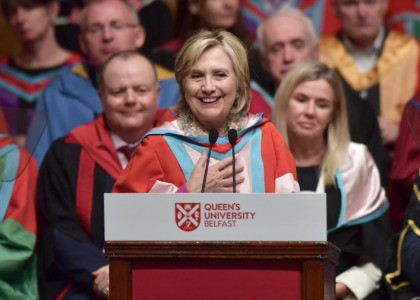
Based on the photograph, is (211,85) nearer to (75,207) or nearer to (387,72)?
(75,207)

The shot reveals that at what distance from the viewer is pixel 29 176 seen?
5.40 metres

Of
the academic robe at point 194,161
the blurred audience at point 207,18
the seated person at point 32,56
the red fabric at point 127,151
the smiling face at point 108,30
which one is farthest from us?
the seated person at point 32,56

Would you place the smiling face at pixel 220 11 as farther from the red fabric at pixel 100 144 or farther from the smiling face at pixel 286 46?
the red fabric at pixel 100 144

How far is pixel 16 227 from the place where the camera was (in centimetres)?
511

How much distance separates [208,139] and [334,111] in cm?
139

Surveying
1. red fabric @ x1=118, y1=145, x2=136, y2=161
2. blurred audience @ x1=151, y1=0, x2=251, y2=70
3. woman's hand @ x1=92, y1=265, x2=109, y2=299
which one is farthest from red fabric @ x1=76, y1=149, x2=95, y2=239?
blurred audience @ x1=151, y1=0, x2=251, y2=70

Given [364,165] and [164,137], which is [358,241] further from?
[164,137]

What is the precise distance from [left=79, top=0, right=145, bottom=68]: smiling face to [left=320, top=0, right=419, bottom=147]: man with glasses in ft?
3.81

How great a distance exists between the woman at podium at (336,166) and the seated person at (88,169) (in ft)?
1.97

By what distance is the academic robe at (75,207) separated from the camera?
5.14 m

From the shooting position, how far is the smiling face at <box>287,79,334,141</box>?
534 cm

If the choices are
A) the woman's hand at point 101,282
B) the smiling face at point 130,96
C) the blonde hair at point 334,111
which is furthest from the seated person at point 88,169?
the blonde hair at point 334,111

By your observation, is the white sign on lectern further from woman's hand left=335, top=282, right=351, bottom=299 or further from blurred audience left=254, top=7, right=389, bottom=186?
blurred audience left=254, top=7, right=389, bottom=186

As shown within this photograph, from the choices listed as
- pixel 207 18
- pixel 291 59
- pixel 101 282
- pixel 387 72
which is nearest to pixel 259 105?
pixel 291 59
